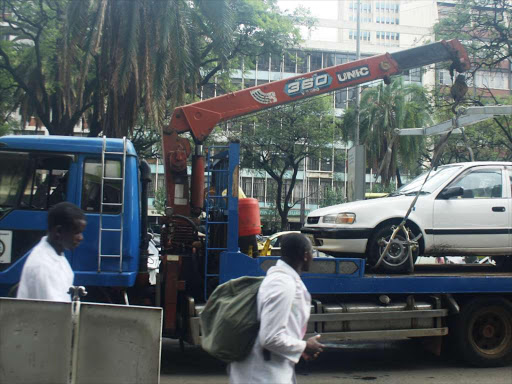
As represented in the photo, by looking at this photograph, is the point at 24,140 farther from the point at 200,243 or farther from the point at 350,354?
the point at 350,354

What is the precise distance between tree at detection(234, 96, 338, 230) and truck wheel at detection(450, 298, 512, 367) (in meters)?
20.4

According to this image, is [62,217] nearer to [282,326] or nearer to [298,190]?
[282,326]

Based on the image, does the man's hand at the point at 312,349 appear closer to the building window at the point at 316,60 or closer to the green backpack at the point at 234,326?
the green backpack at the point at 234,326

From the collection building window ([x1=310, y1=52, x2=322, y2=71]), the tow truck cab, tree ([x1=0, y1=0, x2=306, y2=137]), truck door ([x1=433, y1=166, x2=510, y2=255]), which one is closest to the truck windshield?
the tow truck cab

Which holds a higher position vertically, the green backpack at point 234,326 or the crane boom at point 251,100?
the crane boom at point 251,100

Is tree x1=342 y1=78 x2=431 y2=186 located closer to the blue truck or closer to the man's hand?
→ the blue truck

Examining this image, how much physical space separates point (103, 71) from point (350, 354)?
1061 centimetres

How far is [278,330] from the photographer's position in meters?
3.04

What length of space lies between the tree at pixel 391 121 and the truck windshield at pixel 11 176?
23.8 m

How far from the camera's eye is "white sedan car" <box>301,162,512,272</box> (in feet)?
25.5

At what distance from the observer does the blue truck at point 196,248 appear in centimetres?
653

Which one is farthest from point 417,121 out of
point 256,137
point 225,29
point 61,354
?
point 61,354

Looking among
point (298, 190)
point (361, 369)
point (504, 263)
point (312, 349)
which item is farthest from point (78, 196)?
point (298, 190)

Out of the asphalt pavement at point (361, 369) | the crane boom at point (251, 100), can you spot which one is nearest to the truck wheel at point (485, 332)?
the asphalt pavement at point (361, 369)
